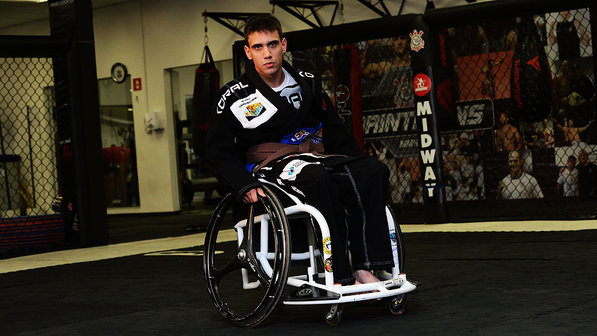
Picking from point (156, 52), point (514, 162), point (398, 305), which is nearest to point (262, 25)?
point (398, 305)

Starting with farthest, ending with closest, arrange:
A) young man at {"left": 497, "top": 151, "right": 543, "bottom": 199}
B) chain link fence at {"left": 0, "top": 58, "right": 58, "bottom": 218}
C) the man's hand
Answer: chain link fence at {"left": 0, "top": 58, "right": 58, "bottom": 218} → young man at {"left": 497, "top": 151, "right": 543, "bottom": 199} → the man's hand

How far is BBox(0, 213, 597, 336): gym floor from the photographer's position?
7.80 ft

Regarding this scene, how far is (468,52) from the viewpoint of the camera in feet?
26.2

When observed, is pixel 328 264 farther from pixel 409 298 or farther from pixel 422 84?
pixel 422 84

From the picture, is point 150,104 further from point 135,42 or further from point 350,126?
point 350,126

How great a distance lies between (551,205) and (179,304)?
476 cm

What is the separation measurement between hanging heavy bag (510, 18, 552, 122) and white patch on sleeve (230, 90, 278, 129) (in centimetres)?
523

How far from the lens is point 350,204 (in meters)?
2.45

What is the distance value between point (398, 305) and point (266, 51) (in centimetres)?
88

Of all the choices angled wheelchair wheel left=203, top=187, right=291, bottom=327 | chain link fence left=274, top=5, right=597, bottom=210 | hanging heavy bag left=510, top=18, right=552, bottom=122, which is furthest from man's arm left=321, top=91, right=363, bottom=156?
hanging heavy bag left=510, top=18, right=552, bottom=122

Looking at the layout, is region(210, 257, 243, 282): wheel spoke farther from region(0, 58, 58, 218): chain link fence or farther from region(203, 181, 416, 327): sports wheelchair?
region(0, 58, 58, 218): chain link fence

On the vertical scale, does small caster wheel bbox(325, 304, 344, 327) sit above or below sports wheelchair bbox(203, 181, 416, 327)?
below

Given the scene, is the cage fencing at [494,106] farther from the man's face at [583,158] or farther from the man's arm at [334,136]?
the man's arm at [334,136]

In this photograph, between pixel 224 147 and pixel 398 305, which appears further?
pixel 224 147
